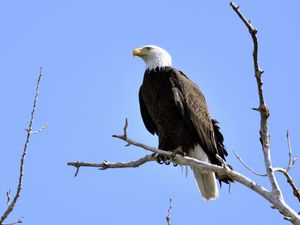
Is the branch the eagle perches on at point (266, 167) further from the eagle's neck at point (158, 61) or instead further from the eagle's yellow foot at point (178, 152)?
the eagle's neck at point (158, 61)

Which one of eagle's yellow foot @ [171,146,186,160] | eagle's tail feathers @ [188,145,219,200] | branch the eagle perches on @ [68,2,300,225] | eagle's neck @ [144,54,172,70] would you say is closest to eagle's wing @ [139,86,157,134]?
eagle's neck @ [144,54,172,70]

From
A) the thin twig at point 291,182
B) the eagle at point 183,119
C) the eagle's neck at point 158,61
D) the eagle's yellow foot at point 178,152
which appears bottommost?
the thin twig at point 291,182

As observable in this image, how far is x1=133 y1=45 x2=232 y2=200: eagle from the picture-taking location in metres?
7.28

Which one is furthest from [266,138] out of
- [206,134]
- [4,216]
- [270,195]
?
[206,134]

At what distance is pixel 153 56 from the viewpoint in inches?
317

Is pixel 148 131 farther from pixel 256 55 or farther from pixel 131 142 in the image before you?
pixel 256 55

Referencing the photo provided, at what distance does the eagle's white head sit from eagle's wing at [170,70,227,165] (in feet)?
1.33

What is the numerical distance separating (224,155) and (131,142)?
2.40 metres

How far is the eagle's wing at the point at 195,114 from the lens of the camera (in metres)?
7.24

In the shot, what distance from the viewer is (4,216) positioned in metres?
3.95

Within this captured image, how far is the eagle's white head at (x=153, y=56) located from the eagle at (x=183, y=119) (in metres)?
0.17

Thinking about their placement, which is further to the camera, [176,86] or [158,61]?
[158,61]

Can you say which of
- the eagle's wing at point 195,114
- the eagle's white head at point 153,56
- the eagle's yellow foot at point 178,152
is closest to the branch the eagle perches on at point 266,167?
the eagle's yellow foot at point 178,152

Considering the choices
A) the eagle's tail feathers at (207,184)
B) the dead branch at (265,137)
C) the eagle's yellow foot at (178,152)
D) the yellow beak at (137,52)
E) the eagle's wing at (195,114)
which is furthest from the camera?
the yellow beak at (137,52)
